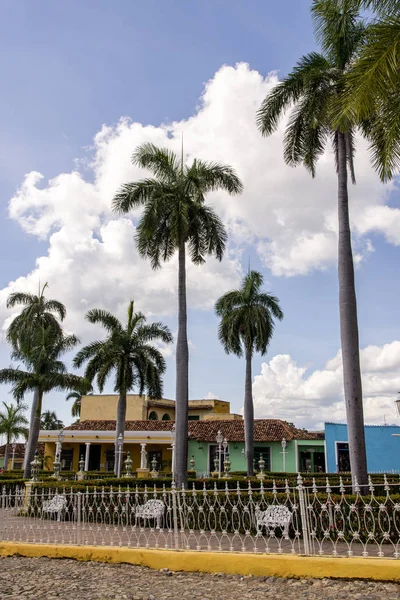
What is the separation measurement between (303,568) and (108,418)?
38.5m

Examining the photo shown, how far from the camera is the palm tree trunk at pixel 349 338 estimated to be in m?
12.3

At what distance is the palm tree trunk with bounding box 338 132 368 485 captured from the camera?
484 inches

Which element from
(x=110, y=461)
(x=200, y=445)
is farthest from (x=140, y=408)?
(x=200, y=445)

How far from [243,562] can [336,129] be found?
35.6 feet

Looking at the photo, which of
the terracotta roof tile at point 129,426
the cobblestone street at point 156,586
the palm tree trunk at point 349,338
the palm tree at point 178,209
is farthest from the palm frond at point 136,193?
the terracotta roof tile at point 129,426

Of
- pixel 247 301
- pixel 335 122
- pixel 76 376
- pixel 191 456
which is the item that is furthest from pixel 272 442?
pixel 335 122

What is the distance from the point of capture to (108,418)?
43.3 metres

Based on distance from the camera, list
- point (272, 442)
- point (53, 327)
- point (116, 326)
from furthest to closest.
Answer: point (272, 442), point (53, 327), point (116, 326)

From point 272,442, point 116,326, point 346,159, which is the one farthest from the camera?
point 272,442

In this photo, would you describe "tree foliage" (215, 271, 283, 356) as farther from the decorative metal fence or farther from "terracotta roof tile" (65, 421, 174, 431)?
the decorative metal fence

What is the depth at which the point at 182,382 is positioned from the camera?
698 inches

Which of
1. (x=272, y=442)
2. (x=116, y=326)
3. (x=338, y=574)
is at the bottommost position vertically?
(x=338, y=574)

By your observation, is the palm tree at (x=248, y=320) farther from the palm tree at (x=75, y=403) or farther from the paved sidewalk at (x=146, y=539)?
the palm tree at (x=75, y=403)

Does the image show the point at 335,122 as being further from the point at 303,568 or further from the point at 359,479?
the point at 359,479
